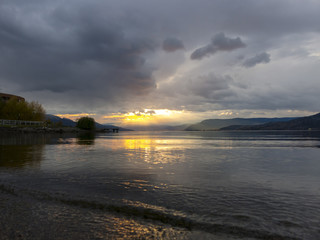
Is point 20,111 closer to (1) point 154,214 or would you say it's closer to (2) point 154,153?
(2) point 154,153

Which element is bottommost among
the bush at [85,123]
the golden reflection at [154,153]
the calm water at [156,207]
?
the golden reflection at [154,153]

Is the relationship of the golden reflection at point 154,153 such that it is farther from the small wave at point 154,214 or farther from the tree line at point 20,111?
the tree line at point 20,111

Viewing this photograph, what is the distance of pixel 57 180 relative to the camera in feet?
38.2

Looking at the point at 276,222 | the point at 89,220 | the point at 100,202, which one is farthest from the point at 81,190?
the point at 276,222

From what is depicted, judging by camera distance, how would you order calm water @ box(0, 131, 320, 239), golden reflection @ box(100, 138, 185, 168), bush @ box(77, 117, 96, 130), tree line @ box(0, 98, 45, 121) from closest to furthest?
calm water @ box(0, 131, 320, 239) → golden reflection @ box(100, 138, 185, 168) → tree line @ box(0, 98, 45, 121) → bush @ box(77, 117, 96, 130)

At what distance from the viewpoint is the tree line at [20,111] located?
103312mm

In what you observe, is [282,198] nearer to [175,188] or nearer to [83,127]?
[175,188]

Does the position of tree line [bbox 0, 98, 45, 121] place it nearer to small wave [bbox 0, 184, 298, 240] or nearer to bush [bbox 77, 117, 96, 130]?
bush [bbox 77, 117, 96, 130]

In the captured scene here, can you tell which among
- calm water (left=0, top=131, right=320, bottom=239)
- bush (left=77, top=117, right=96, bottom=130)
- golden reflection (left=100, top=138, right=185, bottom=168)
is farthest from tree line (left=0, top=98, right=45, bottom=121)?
calm water (left=0, top=131, right=320, bottom=239)

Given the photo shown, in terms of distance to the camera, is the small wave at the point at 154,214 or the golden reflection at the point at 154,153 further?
the golden reflection at the point at 154,153

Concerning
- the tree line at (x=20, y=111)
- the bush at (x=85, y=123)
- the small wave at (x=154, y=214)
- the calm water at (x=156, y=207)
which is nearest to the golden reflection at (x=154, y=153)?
the calm water at (x=156, y=207)

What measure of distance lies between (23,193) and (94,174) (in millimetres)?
4643

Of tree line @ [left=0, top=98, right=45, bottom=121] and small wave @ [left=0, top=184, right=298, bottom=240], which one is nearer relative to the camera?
small wave @ [left=0, top=184, right=298, bottom=240]

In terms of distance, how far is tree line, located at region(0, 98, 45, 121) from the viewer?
103 m
